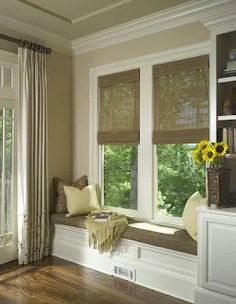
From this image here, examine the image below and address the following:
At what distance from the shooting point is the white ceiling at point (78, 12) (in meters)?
3.26

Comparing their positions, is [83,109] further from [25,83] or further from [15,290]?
[15,290]

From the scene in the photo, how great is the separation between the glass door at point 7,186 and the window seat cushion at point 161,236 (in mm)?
865

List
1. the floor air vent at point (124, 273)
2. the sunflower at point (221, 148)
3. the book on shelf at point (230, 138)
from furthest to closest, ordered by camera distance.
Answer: the floor air vent at point (124, 273) → the book on shelf at point (230, 138) → the sunflower at point (221, 148)

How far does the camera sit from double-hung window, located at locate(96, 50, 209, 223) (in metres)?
3.38

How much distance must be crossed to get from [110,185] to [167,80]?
1.53 metres

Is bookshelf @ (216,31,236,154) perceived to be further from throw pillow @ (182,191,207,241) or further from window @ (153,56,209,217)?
throw pillow @ (182,191,207,241)

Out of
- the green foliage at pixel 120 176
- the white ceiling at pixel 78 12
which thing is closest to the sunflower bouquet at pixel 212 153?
the green foliage at pixel 120 176

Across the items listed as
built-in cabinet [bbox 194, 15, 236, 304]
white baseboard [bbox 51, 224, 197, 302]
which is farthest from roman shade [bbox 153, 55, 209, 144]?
white baseboard [bbox 51, 224, 197, 302]

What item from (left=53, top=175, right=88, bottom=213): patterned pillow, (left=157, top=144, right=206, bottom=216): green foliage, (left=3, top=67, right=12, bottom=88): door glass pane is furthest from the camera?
(left=53, top=175, right=88, bottom=213): patterned pillow

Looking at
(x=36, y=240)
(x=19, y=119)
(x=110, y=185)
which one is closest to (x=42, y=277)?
(x=36, y=240)

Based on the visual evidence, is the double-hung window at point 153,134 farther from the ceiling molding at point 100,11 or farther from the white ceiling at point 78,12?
the ceiling molding at point 100,11

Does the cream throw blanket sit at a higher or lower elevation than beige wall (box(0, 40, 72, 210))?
lower

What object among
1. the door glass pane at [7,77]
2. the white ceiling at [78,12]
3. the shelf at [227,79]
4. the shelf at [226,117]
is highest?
the white ceiling at [78,12]

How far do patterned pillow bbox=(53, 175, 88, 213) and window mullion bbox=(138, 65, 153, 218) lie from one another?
838 millimetres
